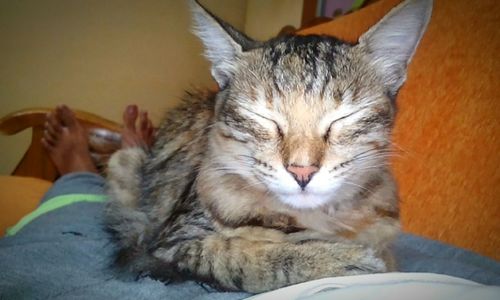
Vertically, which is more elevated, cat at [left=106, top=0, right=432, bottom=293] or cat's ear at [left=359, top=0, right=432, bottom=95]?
cat's ear at [left=359, top=0, right=432, bottom=95]

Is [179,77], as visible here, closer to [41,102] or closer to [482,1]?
[41,102]

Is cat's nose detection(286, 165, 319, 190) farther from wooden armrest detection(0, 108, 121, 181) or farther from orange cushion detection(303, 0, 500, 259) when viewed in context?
wooden armrest detection(0, 108, 121, 181)

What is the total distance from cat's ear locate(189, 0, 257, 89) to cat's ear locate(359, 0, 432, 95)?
0.24 metres

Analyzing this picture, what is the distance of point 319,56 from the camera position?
811 millimetres

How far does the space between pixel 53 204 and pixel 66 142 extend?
710 millimetres

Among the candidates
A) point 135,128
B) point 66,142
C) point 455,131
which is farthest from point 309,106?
point 66,142

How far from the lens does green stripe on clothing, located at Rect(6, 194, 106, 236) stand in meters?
1.14

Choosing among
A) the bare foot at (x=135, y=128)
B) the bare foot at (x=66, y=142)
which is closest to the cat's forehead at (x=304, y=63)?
the bare foot at (x=135, y=128)

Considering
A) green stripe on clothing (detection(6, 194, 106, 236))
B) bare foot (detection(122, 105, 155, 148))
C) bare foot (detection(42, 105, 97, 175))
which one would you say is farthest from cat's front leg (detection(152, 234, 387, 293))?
bare foot (detection(42, 105, 97, 175))

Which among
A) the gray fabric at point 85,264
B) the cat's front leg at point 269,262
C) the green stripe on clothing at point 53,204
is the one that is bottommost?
the green stripe on clothing at point 53,204

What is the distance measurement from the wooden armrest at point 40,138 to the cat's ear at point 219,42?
3.72 ft

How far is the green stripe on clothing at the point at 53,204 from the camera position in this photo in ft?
3.73

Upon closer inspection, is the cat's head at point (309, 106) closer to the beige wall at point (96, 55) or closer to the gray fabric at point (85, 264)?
the gray fabric at point (85, 264)

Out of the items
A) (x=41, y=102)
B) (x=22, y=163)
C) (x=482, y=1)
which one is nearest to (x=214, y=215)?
(x=482, y=1)
